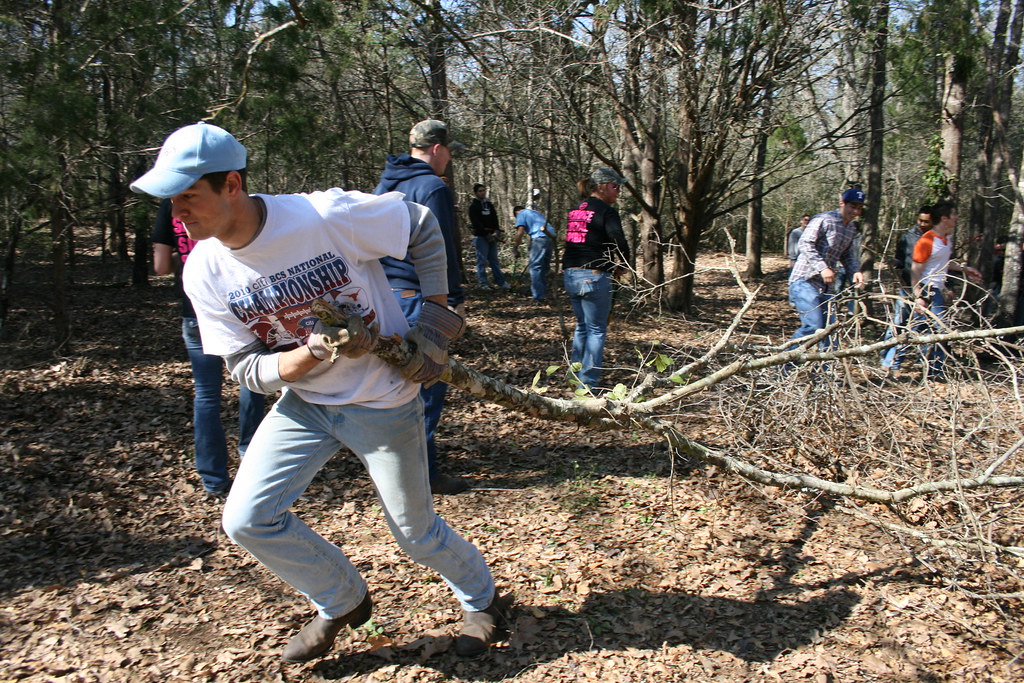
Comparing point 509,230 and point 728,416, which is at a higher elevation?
point 509,230

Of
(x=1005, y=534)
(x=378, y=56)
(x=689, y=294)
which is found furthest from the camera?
(x=689, y=294)

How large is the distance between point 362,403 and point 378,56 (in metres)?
8.13

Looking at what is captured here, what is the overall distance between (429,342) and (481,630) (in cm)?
124

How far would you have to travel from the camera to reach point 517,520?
408 centimetres

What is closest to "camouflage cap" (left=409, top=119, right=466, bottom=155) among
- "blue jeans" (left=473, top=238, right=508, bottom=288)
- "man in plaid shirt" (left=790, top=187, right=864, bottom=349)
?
"man in plaid shirt" (left=790, top=187, right=864, bottom=349)

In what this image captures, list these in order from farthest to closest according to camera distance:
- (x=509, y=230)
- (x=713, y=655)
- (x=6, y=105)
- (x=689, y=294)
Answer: (x=509, y=230) → (x=689, y=294) → (x=6, y=105) → (x=713, y=655)

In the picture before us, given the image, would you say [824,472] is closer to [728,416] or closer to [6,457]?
[728,416]

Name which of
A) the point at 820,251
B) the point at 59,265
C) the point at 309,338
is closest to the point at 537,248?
the point at 820,251

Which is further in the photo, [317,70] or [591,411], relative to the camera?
[317,70]

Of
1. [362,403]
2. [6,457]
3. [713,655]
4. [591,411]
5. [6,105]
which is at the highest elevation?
[6,105]

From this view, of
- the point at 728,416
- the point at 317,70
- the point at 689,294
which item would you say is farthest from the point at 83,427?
the point at 689,294

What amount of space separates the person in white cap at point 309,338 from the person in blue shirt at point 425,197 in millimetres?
1056

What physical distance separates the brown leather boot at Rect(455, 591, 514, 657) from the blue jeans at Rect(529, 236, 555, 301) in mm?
8058

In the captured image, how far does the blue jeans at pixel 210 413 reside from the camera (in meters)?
4.07
